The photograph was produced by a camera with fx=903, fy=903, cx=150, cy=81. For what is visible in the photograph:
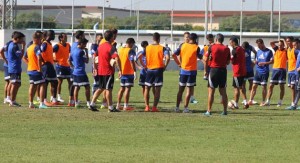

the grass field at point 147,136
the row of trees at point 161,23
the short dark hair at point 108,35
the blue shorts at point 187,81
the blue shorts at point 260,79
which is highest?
the row of trees at point 161,23

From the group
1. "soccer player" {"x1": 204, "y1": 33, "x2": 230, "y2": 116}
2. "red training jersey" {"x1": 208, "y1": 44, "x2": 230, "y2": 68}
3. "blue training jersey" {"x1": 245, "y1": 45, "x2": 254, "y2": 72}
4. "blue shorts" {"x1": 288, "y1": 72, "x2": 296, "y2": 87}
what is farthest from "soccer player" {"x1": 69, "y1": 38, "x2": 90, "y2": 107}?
"blue shorts" {"x1": 288, "y1": 72, "x2": 296, "y2": 87}

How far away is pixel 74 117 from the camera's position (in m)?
21.6

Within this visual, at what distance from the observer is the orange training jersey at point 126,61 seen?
24250mm

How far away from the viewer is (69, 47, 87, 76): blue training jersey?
24266mm

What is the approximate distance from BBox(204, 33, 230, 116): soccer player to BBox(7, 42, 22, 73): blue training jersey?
5.39 m

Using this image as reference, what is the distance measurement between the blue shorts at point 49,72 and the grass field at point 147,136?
3.89 ft

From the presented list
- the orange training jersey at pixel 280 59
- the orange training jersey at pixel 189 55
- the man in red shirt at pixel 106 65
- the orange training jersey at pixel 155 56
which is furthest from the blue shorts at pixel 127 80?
the orange training jersey at pixel 280 59

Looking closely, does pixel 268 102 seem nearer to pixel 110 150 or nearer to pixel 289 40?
pixel 289 40

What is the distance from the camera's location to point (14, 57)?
2489 centimetres

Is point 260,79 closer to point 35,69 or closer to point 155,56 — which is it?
point 155,56

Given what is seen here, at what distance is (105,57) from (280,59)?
23.4ft

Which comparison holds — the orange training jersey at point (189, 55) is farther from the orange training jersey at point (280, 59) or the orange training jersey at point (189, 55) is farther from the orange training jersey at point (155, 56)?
the orange training jersey at point (280, 59)

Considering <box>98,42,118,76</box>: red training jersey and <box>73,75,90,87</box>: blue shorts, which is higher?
<box>98,42,118,76</box>: red training jersey

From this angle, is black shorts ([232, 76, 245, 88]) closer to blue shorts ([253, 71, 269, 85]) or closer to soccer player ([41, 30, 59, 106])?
blue shorts ([253, 71, 269, 85])
